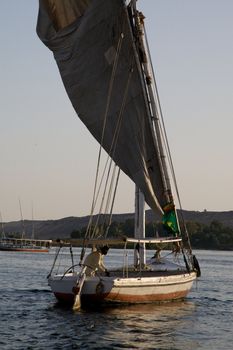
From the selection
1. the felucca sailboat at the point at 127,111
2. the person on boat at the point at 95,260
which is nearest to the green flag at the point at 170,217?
the felucca sailboat at the point at 127,111

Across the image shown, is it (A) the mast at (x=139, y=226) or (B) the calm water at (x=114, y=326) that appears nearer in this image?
(B) the calm water at (x=114, y=326)

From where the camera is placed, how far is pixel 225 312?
1097 inches

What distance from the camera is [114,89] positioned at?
29875 millimetres

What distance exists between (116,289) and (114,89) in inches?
367

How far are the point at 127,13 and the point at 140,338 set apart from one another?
14842 millimetres

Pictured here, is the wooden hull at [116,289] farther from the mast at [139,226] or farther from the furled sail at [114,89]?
the furled sail at [114,89]

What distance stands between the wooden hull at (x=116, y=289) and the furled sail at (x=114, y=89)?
4.27 meters

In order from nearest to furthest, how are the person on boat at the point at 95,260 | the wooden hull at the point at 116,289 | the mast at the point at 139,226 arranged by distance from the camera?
the wooden hull at the point at 116,289 < the person on boat at the point at 95,260 < the mast at the point at 139,226

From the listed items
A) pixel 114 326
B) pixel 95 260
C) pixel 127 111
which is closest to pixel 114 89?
pixel 127 111

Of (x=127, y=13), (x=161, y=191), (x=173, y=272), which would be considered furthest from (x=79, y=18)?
(x=173, y=272)

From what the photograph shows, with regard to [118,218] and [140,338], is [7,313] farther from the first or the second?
[118,218]

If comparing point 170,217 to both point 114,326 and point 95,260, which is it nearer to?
point 95,260

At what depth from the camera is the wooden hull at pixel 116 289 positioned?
79.4 feet

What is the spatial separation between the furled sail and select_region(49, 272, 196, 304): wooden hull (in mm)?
4273
